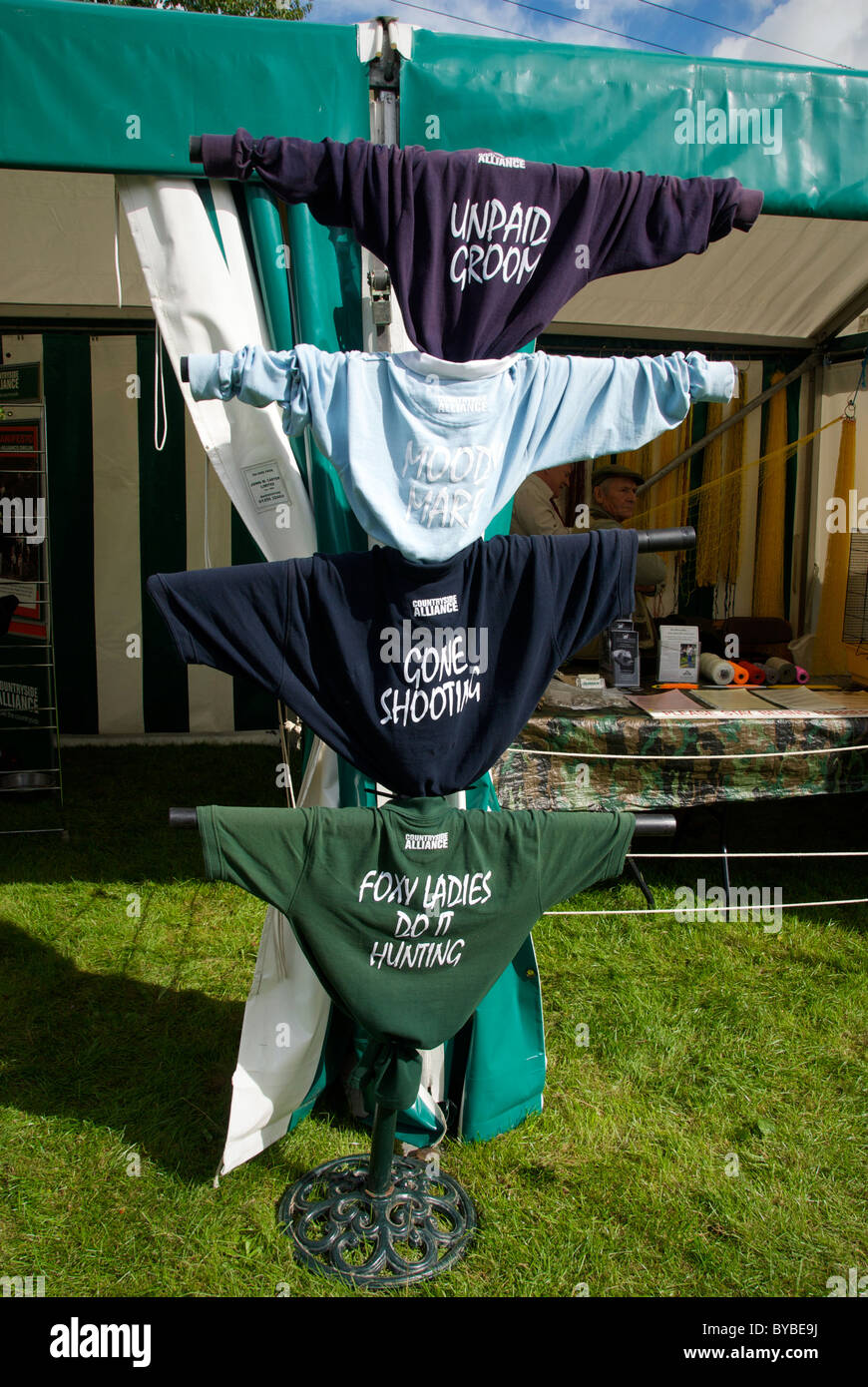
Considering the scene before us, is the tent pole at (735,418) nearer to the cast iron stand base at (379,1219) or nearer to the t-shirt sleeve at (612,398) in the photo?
the t-shirt sleeve at (612,398)

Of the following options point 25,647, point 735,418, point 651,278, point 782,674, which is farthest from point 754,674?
point 25,647

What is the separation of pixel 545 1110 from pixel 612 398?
5.90ft

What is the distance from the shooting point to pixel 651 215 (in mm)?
1993

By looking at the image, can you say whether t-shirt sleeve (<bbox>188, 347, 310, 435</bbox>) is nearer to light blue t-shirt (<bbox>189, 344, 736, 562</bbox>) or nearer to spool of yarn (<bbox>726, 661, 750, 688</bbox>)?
light blue t-shirt (<bbox>189, 344, 736, 562</bbox>)

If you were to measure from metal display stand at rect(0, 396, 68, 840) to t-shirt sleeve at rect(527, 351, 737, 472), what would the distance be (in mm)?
3289

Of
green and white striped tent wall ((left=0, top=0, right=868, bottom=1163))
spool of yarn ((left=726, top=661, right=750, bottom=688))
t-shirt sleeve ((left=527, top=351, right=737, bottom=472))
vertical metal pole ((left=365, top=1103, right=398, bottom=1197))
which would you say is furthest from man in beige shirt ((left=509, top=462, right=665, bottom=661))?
vertical metal pole ((left=365, top=1103, right=398, bottom=1197))

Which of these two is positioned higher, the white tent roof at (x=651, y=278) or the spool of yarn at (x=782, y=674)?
the white tent roof at (x=651, y=278)

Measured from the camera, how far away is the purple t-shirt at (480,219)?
1824 mm

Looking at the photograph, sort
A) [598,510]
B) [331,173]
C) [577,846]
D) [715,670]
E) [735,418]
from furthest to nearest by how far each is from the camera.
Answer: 1. [735,418]
2. [598,510]
3. [715,670]
4. [331,173]
5. [577,846]

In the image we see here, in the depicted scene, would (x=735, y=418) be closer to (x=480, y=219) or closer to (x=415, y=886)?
(x=480, y=219)

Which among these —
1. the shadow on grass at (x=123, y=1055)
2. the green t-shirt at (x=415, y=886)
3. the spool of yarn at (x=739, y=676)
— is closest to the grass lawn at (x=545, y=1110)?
the shadow on grass at (x=123, y=1055)

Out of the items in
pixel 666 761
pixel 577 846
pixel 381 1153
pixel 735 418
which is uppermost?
pixel 735 418

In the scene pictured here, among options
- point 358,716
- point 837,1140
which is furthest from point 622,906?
point 358,716

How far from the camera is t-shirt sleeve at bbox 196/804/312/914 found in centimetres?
159
